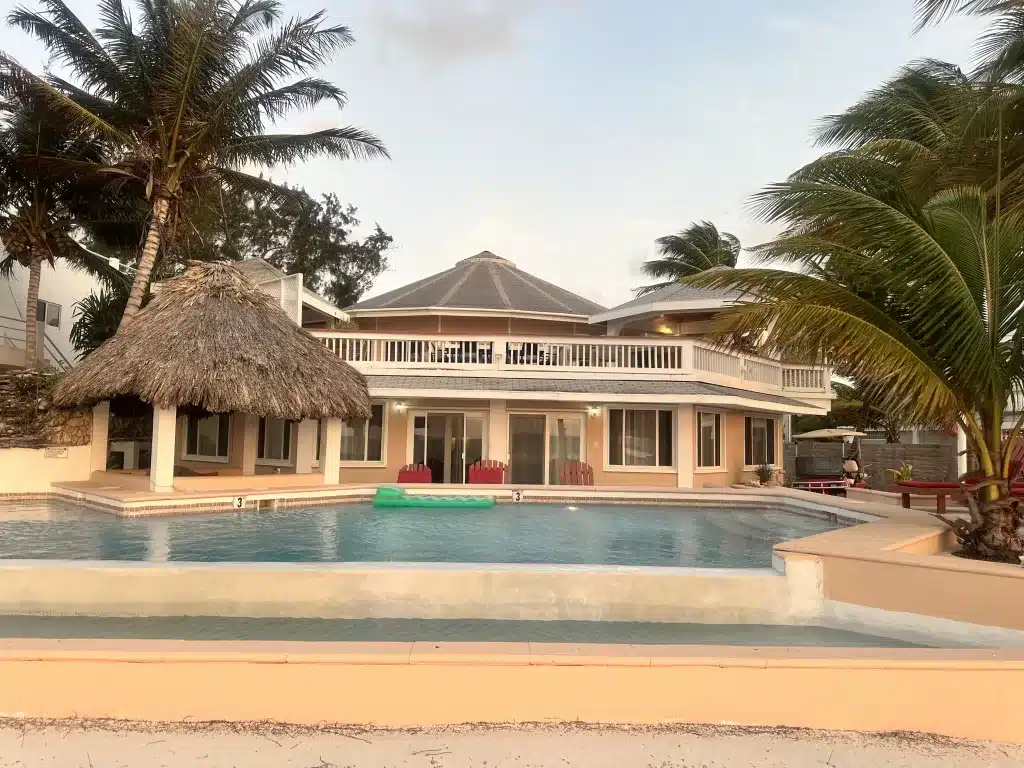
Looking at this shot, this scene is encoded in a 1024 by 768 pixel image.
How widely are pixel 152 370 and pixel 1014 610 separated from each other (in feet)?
44.0

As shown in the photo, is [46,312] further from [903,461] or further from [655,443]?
[903,461]

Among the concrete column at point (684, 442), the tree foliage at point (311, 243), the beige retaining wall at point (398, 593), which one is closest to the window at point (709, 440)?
the concrete column at point (684, 442)

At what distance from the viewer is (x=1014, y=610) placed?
5.41 metres

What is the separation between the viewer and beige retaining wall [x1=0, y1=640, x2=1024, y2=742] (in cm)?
382

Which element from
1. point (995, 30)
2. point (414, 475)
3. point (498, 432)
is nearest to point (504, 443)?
point (498, 432)

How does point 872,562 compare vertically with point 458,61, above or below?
below

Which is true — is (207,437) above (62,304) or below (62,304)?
below

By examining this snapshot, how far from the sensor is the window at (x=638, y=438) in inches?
699

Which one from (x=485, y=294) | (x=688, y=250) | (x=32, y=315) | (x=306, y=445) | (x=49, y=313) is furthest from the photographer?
(x=688, y=250)

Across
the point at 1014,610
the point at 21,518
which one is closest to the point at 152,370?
the point at 21,518

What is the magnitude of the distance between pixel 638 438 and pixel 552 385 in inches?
115

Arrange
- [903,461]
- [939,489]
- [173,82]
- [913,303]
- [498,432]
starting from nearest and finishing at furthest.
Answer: [913,303]
[939,489]
[173,82]
[498,432]
[903,461]

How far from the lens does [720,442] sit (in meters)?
18.3

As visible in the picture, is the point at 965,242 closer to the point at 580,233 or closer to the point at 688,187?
the point at 688,187
